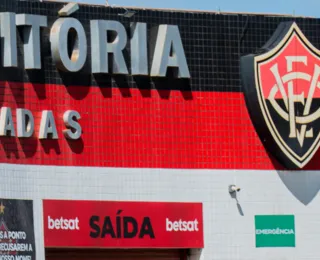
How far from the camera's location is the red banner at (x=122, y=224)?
3662 cm

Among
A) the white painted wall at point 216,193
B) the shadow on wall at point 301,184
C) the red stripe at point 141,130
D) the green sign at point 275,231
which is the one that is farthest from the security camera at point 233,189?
the shadow on wall at point 301,184

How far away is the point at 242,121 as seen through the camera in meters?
39.4

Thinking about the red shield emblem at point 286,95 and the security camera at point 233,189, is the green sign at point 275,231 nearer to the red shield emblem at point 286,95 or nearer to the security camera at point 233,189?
the security camera at point 233,189

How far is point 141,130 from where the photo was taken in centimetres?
3822

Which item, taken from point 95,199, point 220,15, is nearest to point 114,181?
point 95,199

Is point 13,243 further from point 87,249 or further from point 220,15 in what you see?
point 220,15

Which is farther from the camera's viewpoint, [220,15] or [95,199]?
[220,15]

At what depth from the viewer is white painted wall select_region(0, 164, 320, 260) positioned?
36688 mm

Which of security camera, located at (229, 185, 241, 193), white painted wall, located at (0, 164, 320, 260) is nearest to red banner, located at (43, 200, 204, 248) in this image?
white painted wall, located at (0, 164, 320, 260)

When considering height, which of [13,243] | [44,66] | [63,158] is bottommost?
[13,243]

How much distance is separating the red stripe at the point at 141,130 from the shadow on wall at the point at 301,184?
2.11 ft

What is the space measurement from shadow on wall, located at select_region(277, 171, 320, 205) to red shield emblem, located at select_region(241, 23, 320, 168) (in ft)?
0.99

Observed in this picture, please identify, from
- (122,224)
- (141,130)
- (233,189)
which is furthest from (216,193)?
(122,224)

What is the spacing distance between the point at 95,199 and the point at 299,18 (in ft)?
27.6
